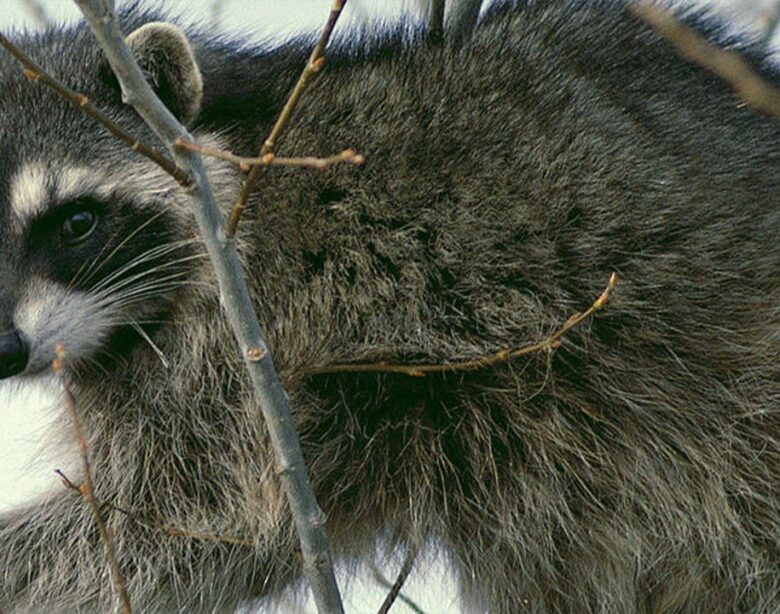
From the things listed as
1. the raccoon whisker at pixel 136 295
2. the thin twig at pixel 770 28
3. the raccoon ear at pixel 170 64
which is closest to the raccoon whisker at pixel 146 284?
the raccoon whisker at pixel 136 295

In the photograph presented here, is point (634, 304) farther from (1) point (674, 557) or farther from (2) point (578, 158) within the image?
(1) point (674, 557)

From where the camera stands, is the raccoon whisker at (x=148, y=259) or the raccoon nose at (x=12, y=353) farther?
the raccoon whisker at (x=148, y=259)

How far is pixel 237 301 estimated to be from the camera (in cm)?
218

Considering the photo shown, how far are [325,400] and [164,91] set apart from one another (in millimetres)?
836

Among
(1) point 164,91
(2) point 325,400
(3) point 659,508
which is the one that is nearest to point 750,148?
(3) point 659,508

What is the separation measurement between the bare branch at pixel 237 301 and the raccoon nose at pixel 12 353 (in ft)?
2.74

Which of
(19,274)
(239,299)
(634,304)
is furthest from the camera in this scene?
(634,304)

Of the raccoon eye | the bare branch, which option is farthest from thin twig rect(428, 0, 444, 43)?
the bare branch

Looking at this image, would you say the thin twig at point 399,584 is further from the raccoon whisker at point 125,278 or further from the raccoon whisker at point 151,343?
the raccoon whisker at point 125,278

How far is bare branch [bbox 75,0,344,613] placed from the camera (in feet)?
6.66

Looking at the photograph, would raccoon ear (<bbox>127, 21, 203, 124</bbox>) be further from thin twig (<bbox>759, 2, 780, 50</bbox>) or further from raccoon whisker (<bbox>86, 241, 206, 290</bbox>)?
thin twig (<bbox>759, 2, 780, 50</bbox>)

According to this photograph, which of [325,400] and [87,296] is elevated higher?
[87,296]

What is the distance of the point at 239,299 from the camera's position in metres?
2.18

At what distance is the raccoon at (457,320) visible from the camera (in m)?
3.26
